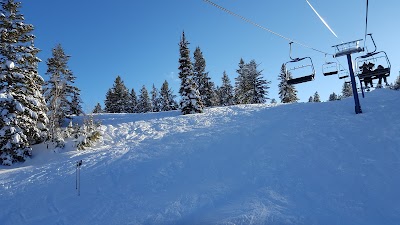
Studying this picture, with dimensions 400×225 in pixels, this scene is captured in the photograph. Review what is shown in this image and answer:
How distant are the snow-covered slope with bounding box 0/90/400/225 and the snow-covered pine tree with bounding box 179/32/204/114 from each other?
37.7ft

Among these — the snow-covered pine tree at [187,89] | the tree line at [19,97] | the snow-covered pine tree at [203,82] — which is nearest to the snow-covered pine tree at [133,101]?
the snow-covered pine tree at [203,82]

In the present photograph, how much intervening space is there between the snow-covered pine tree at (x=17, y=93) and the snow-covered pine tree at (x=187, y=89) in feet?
50.1

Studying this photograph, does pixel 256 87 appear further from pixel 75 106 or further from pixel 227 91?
pixel 75 106

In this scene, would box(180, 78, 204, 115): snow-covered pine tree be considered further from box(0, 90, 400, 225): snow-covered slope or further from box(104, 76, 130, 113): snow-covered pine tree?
box(104, 76, 130, 113): snow-covered pine tree

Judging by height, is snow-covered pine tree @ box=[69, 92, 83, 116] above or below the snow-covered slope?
above

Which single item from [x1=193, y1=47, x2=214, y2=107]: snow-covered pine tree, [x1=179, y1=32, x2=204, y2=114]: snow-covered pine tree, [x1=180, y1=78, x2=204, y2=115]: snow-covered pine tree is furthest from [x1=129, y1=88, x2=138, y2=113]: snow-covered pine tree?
[x1=180, y1=78, x2=204, y2=115]: snow-covered pine tree

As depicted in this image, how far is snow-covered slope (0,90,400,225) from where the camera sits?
11867 millimetres

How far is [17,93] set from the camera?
22.5 meters

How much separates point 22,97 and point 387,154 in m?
23.1

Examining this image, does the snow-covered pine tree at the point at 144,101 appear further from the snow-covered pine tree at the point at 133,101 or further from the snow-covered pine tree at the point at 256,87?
the snow-covered pine tree at the point at 256,87

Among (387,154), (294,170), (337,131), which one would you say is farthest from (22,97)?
(387,154)

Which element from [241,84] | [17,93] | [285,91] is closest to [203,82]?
[241,84]

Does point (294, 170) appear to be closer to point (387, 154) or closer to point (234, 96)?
point (387, 154)

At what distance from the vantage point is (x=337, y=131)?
1961 centimetres
